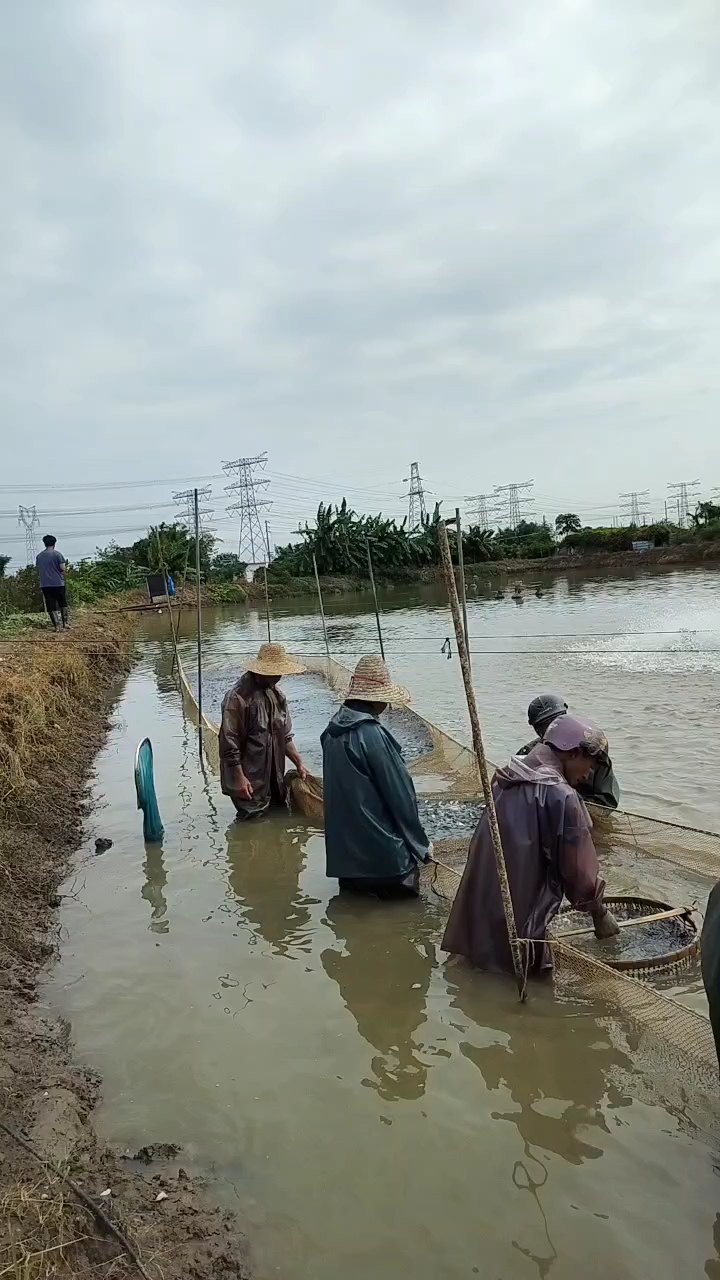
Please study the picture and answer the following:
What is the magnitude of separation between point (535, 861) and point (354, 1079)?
1090 mm

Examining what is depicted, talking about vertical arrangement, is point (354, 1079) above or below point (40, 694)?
below

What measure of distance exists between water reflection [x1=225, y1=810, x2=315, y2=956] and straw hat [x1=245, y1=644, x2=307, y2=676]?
1.20m

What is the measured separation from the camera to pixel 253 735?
611 cm

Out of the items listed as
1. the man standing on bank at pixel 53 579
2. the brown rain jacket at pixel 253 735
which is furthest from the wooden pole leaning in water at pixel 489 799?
the man standing on bank at pixel 53 579

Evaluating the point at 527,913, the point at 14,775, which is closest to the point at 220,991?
the point at 527,913

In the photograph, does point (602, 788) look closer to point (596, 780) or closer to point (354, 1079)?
point (596, 780)

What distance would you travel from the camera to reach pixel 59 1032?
3.52m

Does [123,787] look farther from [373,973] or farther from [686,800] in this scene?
[686,800]

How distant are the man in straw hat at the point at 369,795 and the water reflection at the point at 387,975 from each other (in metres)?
0.22

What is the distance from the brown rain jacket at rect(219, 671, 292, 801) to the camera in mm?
5973

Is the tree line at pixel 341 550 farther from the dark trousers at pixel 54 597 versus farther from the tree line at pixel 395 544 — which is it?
the dark trousers at pixel 54 597

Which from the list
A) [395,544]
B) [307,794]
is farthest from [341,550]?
[307,794]

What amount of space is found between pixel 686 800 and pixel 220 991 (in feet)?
14.1

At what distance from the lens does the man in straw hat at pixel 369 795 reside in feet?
14.4
